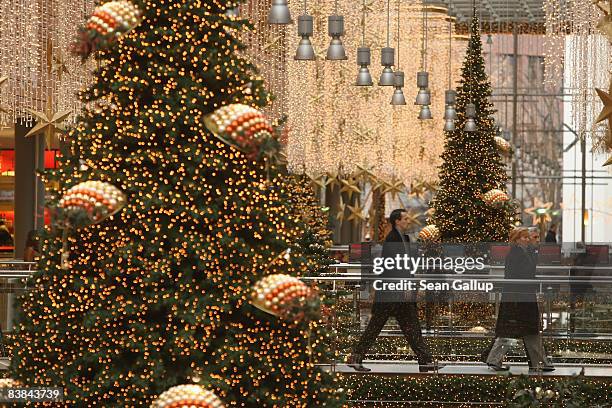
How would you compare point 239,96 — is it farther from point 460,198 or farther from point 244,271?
point 460,198

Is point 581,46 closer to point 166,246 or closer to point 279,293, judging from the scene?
point 166,246

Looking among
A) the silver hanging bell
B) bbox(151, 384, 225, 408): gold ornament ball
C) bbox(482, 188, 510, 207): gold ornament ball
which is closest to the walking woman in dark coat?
the silver hanging bell

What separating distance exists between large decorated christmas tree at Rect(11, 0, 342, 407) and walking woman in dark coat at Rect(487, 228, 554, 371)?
4.79 meters

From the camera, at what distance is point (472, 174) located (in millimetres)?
20172

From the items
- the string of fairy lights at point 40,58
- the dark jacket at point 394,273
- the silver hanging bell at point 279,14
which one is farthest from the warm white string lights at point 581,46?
the silver hanging bell at point 279,14

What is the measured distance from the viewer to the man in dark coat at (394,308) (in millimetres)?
11797

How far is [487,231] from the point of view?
20.1m

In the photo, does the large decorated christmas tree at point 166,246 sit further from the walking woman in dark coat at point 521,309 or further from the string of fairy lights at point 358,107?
the string of fairy lights at point 358,107

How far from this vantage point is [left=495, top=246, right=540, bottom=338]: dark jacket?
11609 millimetres

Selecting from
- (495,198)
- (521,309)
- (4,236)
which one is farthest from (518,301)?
(4,236)

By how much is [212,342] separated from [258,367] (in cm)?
29

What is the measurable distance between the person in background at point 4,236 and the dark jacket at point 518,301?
13.1 meters

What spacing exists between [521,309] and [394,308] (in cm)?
116

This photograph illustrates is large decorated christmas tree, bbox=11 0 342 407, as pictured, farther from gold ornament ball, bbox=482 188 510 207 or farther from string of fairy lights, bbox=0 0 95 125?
gold ornament ball, bbox=482 188 510 207
